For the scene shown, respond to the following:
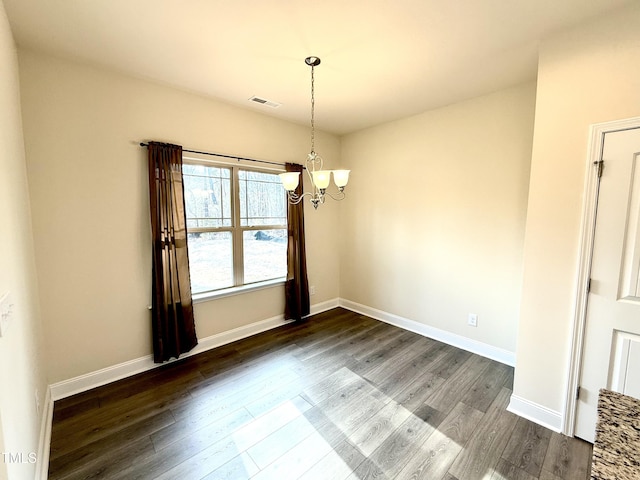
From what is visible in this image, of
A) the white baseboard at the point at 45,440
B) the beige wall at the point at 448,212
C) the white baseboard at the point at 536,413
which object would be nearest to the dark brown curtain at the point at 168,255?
the white baseboard at the point at 45,440

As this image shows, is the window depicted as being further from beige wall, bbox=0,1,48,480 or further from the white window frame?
beige wall, bbox=0,1,48,480

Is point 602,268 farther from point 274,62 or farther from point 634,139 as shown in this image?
point 274,62

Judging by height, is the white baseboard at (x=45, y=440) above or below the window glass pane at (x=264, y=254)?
below

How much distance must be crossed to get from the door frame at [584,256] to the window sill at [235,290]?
9.46 feet

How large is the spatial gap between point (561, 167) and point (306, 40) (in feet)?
6.42

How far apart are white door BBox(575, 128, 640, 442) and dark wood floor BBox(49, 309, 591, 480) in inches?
22.0

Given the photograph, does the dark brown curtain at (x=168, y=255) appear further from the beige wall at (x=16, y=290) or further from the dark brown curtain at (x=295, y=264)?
the dark brown curtain at (x=295, y=264)

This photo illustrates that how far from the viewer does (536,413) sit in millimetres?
2014

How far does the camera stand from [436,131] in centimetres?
314

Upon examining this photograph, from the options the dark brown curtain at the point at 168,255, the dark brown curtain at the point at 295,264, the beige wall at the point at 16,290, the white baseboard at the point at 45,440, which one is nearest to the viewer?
the beige wall at the point at 16,290

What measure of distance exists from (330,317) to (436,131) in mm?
2808

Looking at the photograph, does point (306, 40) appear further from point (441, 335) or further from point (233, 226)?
point (441, 335)

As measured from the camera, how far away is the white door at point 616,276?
5.32ft

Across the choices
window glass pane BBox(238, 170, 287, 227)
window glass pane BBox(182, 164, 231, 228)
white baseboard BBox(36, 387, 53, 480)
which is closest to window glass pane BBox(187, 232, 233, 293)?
window glass pane BBox(182, 164, 231, 228)
